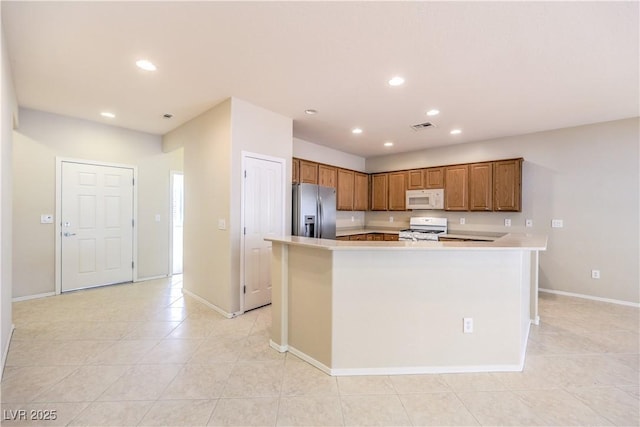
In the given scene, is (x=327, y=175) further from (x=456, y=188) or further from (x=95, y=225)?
(x=95, y=225)

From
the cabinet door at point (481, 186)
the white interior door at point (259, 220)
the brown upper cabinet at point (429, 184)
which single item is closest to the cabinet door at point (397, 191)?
the brown upper cabinet at point (429, 184)

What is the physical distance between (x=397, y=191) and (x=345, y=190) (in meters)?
1.17

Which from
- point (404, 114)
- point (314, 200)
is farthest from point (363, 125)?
point (314, 200)

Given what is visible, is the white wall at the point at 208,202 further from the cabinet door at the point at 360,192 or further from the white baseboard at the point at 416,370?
the cabinet door at the point at 360,192

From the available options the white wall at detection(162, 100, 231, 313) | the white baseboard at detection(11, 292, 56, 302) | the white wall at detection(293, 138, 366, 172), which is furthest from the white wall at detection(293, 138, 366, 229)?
the white baseboard at detection(11, 292, 56, 302)

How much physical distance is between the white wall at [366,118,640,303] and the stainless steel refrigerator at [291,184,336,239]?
10.2ft

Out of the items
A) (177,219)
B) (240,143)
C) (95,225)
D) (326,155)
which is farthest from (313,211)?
(95,225)

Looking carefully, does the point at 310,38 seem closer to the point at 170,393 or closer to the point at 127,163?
the point at 170,393

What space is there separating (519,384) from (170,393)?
102 inches

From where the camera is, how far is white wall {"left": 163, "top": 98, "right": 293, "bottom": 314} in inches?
137

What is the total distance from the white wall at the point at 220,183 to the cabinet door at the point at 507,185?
11.8 feet

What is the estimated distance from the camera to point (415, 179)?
19.5ft

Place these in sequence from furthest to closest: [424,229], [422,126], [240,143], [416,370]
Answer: [424,229]
[422,126]
[240,143]
[416,370]

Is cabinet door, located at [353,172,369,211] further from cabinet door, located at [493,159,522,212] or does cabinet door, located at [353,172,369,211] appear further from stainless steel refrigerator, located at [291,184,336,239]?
cabinet door, located at [493,159,522,212]
